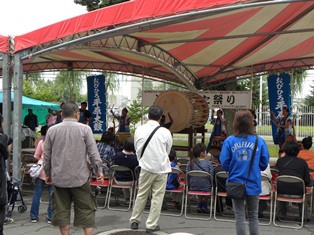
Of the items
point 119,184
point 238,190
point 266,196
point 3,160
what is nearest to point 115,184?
point 119,184

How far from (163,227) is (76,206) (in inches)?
66.4

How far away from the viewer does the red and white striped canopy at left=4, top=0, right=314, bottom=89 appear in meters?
5.72

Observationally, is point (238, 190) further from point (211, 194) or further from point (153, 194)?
point (211, 194)

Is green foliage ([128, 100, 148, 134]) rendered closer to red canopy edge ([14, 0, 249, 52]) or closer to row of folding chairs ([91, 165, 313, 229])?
row of folding chairs ([91, 165, 313, 229])

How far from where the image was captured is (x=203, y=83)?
14320 mm

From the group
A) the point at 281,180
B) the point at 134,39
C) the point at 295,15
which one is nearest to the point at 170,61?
the point at 134,39

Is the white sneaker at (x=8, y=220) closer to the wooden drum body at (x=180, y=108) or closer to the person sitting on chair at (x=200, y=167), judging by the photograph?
Answer: the person sitting on chair at (x=200, y=167)

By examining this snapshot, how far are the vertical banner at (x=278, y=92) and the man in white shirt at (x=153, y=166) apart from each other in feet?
26.4

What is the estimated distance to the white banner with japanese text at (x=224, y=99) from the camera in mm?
12367

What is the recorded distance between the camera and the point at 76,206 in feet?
Answer: 15.2

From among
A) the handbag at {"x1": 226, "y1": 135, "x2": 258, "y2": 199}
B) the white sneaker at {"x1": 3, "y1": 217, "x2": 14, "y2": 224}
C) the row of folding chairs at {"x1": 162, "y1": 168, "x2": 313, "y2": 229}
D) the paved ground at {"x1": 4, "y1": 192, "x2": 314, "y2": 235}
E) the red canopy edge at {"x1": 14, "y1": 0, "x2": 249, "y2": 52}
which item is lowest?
the paved ground at {"x1": 4, "y1": 192, "x2": 314, "y2": 235}

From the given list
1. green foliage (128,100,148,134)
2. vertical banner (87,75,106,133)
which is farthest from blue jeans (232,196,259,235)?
green foliage (128,100,148,134)

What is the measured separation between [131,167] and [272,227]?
2.41 metres

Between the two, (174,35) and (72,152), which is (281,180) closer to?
(72,152)
